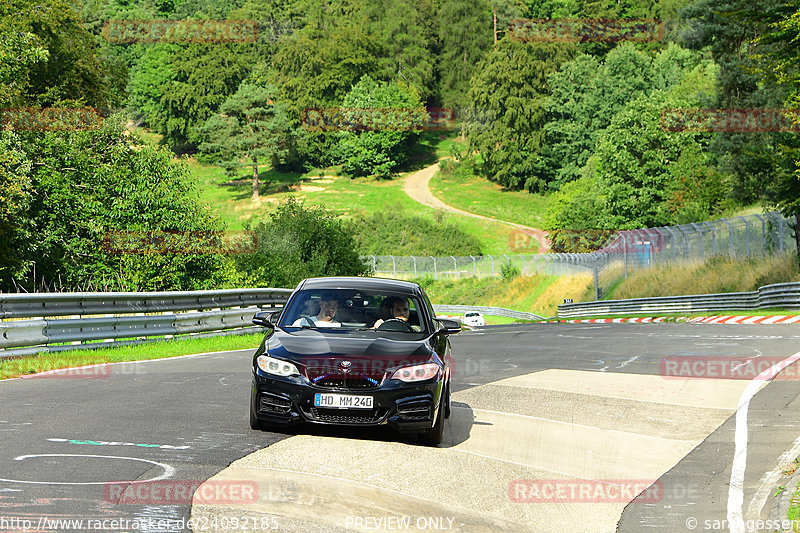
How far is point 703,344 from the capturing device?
2098cm

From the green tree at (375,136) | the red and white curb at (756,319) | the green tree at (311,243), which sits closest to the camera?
the red and white curb at (756,319)

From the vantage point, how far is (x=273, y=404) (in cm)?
867

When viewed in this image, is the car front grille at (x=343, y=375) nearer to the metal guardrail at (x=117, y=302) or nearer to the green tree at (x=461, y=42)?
the metal guardrail at (x=117, y=302)

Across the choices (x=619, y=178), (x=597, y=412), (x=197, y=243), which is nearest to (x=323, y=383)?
(x=597, y=412)

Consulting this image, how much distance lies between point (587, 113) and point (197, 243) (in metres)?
79.7

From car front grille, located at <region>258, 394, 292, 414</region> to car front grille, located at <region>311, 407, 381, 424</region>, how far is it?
241mm

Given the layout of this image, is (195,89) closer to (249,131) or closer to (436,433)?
(249,131)

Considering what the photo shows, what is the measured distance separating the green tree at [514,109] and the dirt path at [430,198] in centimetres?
813

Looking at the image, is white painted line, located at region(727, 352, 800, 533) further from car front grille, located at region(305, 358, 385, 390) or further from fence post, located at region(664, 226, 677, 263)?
fence post, located at region(664, 226, 677, 263)

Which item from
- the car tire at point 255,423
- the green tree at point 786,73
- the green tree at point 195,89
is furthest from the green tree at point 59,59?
the green tree at point 195,89

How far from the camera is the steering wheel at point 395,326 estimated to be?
9.76m

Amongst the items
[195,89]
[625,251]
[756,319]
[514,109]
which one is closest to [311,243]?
[625,251]

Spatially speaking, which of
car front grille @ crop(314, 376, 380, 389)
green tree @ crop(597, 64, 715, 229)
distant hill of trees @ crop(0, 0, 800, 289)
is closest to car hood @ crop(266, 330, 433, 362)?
car front grille @ crop(314, 376, 380, 389)

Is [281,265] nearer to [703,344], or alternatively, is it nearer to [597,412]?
[703,344]
